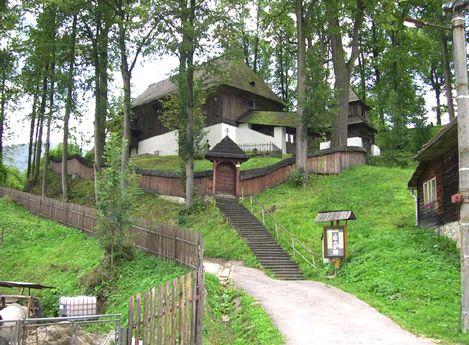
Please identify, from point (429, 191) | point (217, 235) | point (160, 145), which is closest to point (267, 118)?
point (160, 145)

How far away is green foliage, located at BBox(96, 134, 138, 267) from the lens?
19.5 m

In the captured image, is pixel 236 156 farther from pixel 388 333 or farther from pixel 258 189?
pixel 388 333

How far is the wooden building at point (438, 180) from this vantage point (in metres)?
19.1

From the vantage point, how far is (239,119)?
44094 millimetres

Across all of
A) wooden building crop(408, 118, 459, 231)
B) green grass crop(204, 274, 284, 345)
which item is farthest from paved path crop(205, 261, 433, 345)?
wooden building crop(408, 118, 459, 231)

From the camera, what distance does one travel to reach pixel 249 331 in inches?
501

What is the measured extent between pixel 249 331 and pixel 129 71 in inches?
779

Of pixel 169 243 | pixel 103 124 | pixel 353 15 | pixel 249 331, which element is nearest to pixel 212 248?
pixel 169 243

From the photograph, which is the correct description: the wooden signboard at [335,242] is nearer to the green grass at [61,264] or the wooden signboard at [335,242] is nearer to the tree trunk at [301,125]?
the green grass at [61,264]

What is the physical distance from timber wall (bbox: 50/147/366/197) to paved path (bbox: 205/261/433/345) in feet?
39.9

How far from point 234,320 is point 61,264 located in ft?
34.5

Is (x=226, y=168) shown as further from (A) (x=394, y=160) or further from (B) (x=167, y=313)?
(B) (x=167, y=313)

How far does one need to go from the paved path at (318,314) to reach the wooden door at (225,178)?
11.6 meters

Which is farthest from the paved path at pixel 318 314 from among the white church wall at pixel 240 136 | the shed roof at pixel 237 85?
the shed roof at pixel 237 85
